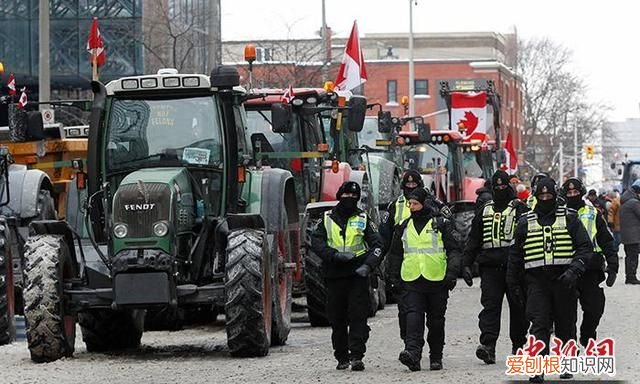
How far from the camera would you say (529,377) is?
516 inches

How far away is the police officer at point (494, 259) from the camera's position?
14.8 m

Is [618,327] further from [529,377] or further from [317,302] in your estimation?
[529,377]

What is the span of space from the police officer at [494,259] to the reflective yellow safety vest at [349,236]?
3.22ft

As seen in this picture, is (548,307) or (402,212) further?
(402,212)

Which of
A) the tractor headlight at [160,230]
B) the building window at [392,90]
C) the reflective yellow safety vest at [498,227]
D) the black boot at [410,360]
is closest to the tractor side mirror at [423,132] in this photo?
the reflective yellow safety vest at [498,227]

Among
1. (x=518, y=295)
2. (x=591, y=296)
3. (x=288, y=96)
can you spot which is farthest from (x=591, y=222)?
(x=288, y=96)

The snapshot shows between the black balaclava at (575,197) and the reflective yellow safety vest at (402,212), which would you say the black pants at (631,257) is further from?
the reflective yellow safety vest at (402,212)

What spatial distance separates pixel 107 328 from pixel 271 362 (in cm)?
248

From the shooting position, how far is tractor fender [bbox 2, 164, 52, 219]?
19406 mm

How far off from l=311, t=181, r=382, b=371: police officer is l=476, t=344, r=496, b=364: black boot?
Result: 1.04 metres

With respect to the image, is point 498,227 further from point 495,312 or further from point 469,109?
point 469,109

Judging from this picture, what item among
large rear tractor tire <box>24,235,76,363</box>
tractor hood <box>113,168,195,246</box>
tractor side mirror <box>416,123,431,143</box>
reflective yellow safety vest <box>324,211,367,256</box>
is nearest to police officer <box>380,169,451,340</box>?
reflective yellow safety vest <box>324,211,367,256</box>

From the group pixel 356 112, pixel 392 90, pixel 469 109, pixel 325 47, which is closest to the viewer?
pixel 356 112

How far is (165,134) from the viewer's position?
16500 millimetres
